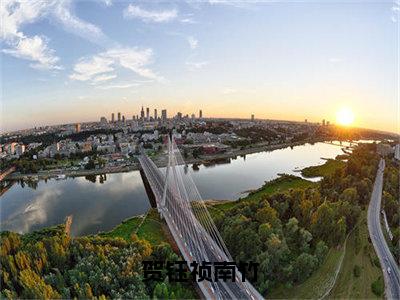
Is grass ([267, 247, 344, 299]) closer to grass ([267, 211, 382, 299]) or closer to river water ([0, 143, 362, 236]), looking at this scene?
grass ([267, 211, 382, 299])

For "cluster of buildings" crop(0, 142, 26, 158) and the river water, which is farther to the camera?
"cluster of buildings" crop(0, 142, 26, 158)

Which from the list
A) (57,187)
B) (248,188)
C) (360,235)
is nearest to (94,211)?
(57,187)

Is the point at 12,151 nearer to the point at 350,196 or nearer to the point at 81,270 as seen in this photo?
the point at 81,270

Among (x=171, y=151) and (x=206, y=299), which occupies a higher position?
(x=171, y=151)

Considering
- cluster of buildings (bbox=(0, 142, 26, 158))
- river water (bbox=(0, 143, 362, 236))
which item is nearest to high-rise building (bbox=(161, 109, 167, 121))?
cluster of buildings (bbox=(0, 142, 26, 158))

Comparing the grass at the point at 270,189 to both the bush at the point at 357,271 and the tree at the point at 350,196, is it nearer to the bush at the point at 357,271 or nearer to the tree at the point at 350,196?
the tree at the point at 350,196

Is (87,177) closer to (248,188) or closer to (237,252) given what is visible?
(248,188)

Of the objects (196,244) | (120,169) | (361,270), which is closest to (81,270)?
(196,244)
